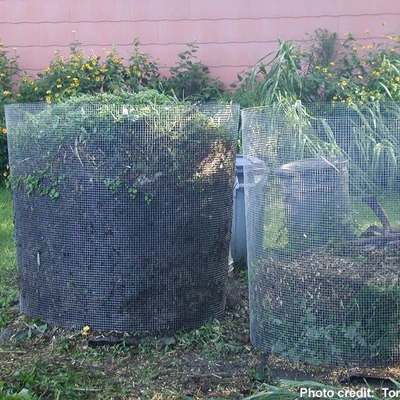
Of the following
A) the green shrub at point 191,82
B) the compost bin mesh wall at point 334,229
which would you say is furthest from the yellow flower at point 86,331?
the green shrub at point 191,82

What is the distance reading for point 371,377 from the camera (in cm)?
386

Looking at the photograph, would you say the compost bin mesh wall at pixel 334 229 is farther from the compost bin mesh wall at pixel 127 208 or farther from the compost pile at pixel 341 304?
the compost bin mesh wall at pixel 127 208

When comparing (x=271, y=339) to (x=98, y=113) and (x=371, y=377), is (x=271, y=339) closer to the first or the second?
(x=371, y=377)

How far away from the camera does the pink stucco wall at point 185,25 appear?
9.02 meters

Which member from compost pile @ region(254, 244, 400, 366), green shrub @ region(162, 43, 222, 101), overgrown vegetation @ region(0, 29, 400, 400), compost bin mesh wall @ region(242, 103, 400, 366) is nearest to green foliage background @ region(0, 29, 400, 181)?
green shrub @ region(162, 43, 222, 101)

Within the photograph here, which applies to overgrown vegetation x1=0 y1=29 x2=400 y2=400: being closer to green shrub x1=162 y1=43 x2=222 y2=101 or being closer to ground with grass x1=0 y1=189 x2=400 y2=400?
ground with grass x1=0 y1=189 x2=400 y2=400

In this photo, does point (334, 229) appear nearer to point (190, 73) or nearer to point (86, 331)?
point (86, 331)

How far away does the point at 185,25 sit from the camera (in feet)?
30.5

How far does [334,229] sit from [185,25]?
19.6 feet

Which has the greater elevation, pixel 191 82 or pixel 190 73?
pixel 190 73

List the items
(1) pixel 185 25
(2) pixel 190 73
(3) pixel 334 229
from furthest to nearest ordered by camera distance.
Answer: (1) pixel 185 25 < (2) pixel 190 73 < (3) pixel 334 229

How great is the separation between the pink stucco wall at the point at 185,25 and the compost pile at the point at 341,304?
561 centimetres

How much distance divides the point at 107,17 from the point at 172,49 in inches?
38.4

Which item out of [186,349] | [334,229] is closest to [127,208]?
[186,349]
